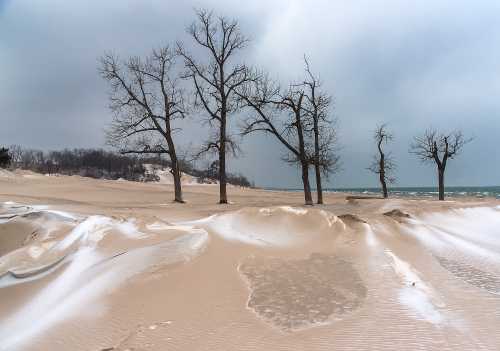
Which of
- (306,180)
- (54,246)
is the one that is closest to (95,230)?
(54,246)

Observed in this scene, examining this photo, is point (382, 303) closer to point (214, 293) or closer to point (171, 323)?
point (214, 293)

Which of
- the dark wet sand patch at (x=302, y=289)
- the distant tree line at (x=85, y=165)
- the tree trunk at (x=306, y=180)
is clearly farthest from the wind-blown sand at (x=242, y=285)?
the distant tree line at (x=85, y=165)

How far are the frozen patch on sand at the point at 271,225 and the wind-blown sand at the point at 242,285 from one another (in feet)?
0.13

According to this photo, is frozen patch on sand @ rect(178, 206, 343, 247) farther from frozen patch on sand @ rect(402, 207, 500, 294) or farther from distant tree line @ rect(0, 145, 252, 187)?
distant tree line @ rect(0, 145, 252, 187)

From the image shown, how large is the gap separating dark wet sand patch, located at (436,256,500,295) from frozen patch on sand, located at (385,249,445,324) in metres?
0.61

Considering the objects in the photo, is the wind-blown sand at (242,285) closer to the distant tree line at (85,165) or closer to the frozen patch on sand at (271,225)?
the frozen patch on sand at (271,225)

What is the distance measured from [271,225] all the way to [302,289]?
4.00 m

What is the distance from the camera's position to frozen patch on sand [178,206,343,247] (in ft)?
25.7

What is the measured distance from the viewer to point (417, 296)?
4.67 metres

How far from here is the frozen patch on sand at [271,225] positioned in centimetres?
783

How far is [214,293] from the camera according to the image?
4793 mm

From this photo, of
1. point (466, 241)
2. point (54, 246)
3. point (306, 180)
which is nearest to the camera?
point (54, 246)

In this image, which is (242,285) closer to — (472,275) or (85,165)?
(472,275)

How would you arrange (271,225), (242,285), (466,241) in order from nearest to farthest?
(242,285), (271,225), (466,241)
